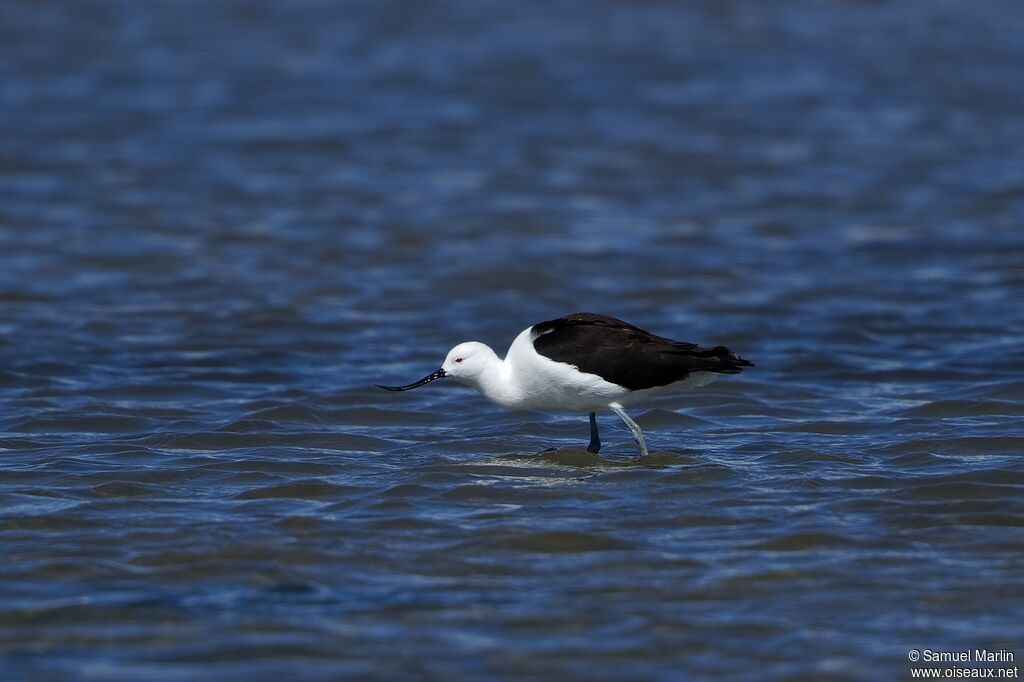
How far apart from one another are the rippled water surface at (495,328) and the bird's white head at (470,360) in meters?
0.56

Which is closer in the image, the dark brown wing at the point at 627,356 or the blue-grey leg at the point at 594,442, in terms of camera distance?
the dark brown wing at the point at 627,356

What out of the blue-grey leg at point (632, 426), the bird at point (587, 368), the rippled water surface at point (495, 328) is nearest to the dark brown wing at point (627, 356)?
the bird at point (587, 368)

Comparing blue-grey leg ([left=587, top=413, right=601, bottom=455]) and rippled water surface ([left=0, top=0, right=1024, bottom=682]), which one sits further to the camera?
blue-grey leg ([left=587, top=413, right=601, bottom=455])

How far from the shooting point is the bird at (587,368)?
9195 millimetres

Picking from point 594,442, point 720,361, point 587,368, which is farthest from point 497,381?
point 720,361

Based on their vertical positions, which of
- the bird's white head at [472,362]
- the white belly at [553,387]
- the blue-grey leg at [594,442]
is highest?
the bird's white head at [472,362]

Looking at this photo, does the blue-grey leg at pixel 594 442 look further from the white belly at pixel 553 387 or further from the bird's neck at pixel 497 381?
the bird's neck at pixel 497 381

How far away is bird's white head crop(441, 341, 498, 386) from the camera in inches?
372

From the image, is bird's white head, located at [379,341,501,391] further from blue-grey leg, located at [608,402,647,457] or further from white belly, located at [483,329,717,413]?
blue-grey leg, located at [608,402,647,457]

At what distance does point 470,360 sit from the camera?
31.0 ft

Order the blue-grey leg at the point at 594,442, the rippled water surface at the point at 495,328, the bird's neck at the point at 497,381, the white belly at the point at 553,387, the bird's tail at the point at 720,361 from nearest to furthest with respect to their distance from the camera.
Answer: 1. the rippled water surface at the point at 495,328
2. the white belly at the point at 553,387
3. the bird's tail at the point at 720,361
4. the bird's neck at the point at 497,381
5. the blue-grey leg at the point at 594,442

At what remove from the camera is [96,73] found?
2325cm

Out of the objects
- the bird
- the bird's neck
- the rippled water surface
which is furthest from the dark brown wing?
the rippled water surface

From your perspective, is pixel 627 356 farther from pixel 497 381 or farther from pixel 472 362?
pixel 472 362
